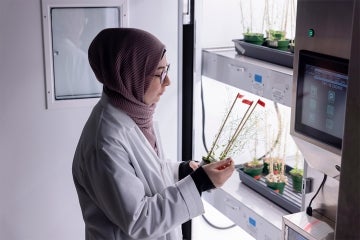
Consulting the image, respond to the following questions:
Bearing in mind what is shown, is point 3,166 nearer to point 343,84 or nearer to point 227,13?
point 227,13

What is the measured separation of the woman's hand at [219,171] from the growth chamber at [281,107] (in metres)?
0.17

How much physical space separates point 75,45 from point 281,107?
0.90 m

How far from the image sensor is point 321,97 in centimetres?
122

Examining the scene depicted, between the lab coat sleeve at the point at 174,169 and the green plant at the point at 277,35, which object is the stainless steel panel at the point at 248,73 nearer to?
the green plant at the point at 277,35

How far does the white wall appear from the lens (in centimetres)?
200

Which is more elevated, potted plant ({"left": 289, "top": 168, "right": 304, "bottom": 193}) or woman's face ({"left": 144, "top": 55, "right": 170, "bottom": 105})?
woman's face ({"left": 144, "top": 55, "right": 170, "bottom": 105})

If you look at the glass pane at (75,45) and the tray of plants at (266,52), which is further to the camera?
the glass pane at (75,45)

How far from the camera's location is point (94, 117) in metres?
1.45

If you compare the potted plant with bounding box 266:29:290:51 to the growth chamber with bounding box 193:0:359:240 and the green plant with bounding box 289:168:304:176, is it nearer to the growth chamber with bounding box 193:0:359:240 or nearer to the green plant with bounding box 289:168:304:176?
the growth chamber with bounding box 193:0:359:240

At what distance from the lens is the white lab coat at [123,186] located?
1.34m

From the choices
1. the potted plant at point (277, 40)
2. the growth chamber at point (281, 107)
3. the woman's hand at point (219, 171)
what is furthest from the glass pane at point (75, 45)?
the woman's hand at point (219, 171)

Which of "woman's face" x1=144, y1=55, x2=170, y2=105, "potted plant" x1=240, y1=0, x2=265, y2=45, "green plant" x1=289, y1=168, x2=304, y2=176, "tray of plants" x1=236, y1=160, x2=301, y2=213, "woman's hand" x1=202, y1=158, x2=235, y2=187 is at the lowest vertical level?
"tray of plants" x1=236, y1=160, x2=301, y2=213

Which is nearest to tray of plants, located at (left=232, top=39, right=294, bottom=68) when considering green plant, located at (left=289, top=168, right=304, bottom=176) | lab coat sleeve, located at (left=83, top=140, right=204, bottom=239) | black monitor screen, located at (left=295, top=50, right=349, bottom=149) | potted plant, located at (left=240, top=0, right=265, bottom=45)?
potted plant, located at (left=240, top=0, right=265, bottom=45)

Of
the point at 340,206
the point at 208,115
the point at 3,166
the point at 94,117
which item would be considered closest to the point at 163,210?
the point at 94,117
